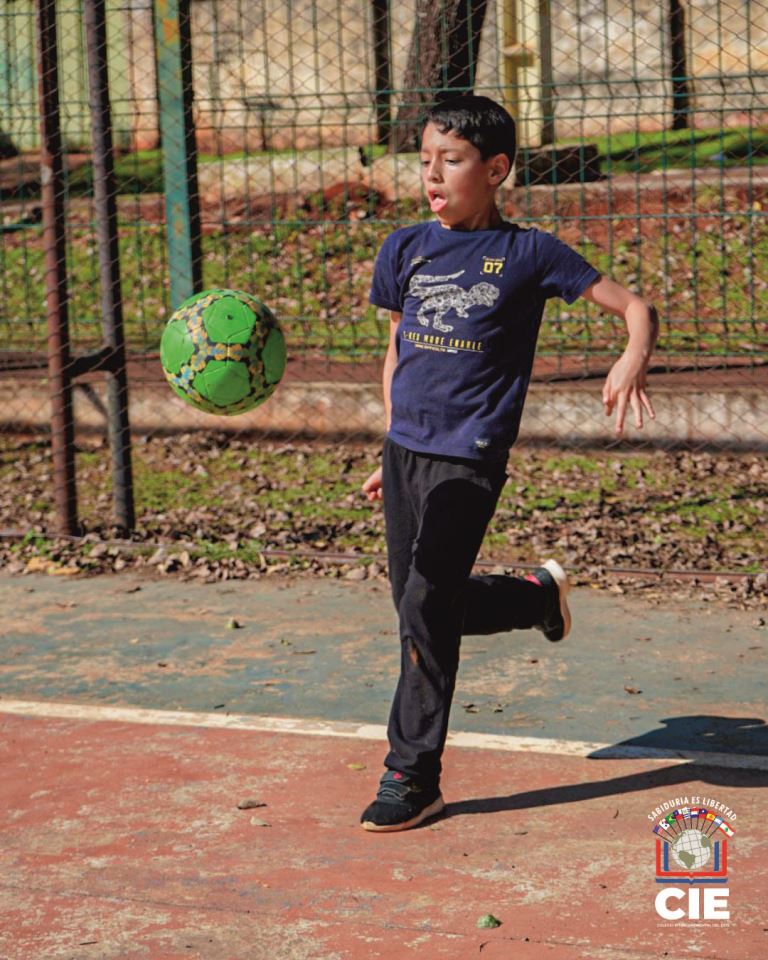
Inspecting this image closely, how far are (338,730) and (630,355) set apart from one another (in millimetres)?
1899

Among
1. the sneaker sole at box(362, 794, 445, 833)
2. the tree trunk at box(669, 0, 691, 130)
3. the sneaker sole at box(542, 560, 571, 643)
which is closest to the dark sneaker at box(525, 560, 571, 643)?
the sneaker sole at box(542, 560, 571, 643)

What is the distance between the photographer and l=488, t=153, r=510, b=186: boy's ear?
4254mm

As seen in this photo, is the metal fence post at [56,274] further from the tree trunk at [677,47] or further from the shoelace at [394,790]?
the tree trunk at [677,47]

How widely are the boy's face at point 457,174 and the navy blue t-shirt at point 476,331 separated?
0.10 metres

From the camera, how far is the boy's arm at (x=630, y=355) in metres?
3.82

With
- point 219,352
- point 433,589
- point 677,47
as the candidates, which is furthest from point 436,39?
point 433,589

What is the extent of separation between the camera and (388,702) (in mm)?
5414

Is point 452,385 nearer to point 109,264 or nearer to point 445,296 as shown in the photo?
point 445,296

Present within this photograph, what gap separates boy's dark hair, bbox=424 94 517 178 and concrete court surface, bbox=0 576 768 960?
1991 mm

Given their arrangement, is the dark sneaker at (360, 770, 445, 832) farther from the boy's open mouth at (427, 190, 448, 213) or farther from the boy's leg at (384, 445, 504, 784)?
the boy's open mouth at (427, 190, 448, 213)

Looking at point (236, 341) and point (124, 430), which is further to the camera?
point (124, 430)

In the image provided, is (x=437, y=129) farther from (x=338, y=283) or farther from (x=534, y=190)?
(x=338, y=283)

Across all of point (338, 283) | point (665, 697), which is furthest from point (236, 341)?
Result: point (338, 283)

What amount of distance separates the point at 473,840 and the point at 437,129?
6.88ft
